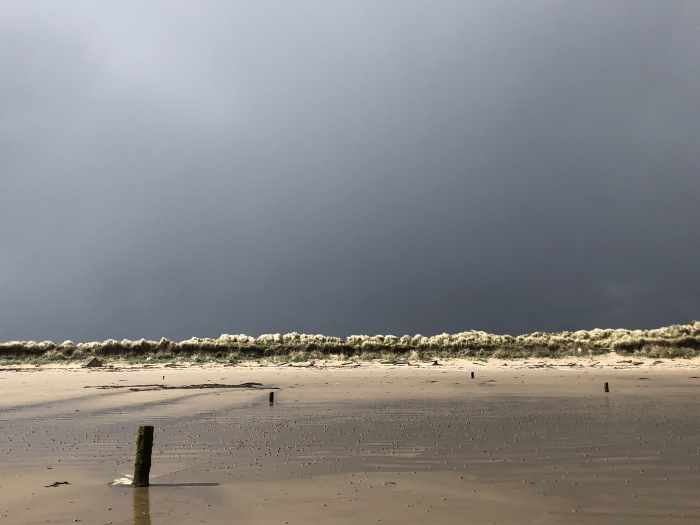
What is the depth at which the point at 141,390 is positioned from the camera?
27078 mm

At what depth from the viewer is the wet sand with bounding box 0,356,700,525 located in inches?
322

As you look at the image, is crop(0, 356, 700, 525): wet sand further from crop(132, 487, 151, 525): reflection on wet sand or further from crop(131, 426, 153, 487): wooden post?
crop(131, 426, 153, 487): wooden post

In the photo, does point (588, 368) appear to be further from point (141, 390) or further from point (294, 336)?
point (294, 336)

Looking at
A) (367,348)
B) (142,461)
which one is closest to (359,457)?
(142,461)

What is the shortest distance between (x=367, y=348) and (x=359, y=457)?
148 feet

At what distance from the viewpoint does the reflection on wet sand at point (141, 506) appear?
7.78 meters

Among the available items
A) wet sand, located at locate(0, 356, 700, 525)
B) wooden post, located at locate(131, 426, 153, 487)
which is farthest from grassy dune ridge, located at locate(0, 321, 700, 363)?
wooden post, located at locate(131, 426, 153, 487)

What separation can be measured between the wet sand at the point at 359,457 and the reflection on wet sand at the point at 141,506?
3 cm

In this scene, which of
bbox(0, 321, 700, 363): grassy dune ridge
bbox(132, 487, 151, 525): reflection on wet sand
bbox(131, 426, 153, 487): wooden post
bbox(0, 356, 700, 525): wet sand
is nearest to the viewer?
bbox(132, 487, 151, 525): reflection on wet sand

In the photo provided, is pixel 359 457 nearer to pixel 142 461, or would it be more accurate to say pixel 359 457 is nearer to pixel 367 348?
pixel 142 461

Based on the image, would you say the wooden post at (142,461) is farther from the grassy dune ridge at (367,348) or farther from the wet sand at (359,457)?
the grassy dune ridge at (367,348)

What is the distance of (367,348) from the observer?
56.5 metres

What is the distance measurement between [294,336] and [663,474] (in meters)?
61.8

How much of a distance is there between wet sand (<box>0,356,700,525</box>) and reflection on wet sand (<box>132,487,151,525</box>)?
0.11ft
